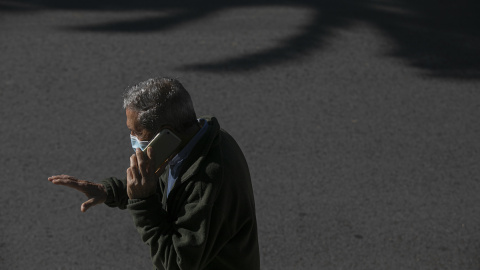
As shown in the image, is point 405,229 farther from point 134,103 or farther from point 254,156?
point 134,103

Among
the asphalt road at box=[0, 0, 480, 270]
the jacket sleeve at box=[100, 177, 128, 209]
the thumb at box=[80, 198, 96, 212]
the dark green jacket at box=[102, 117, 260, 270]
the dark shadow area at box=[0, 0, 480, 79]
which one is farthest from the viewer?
the dark shadow area at box=[0, 0, 480, 79]

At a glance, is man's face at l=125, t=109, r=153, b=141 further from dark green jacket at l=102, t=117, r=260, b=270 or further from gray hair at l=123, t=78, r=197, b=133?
dark green jacket at l=102, t=117, r=260, b=270

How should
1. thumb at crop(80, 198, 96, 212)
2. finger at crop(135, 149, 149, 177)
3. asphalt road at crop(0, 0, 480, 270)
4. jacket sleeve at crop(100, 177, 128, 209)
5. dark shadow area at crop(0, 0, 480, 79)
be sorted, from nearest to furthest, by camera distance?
finger at crop(135, 149, 149, 177) → thumb at crop(80, 198, 96, 212) → jacket sleeve at crop(100, 177, 128, 209) → asphalt road at crop(0, 0, 480, 270) → dark shadow area at crop(0, 0, 480, 79)

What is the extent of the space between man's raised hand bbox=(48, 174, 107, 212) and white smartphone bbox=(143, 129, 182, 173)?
37 cm

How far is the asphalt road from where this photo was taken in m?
4.96

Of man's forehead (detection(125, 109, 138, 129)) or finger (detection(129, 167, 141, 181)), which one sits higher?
man's forehead (detection(125, 109, 138, 129))

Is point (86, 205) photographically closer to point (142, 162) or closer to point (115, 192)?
point (115, 192)

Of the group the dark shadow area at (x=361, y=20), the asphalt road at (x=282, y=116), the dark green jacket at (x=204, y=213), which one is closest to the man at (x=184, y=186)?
the dark green jacket at (x=204, y=213)

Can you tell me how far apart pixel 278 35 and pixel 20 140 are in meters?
3.16

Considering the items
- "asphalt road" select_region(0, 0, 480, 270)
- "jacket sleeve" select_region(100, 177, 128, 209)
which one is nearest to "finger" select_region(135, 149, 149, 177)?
"jacket sleeve" select_region(100, 177, 128, 209)

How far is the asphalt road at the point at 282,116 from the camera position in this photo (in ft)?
16.3

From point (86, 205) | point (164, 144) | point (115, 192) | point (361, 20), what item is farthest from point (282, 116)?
point (164, 144)

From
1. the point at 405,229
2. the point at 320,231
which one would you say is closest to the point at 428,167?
the point at 405,229

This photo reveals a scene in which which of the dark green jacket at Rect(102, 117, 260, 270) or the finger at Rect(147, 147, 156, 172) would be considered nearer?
the finger at Rect(147, 147, 156, 172)
